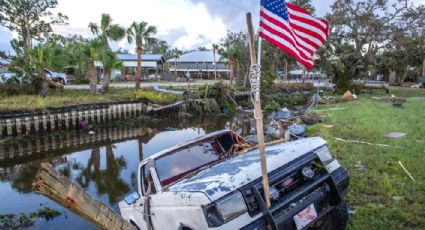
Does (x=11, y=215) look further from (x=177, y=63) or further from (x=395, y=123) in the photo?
(x=177, y=63)

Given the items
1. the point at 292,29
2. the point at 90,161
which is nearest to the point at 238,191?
the point at 292,29

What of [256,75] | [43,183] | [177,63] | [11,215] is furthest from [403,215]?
[177,63]

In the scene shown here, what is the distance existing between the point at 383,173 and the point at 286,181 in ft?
13.0

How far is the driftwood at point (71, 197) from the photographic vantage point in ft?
7.84

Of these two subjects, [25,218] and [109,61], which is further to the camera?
[109,61]

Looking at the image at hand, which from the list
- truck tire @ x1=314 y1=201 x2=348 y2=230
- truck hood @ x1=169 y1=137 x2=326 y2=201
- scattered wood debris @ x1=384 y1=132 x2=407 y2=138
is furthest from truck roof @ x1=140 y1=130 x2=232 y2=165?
scattered wood debris @ x1=384 y1=132 x2=407 y2=138

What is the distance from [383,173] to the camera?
6.99 m

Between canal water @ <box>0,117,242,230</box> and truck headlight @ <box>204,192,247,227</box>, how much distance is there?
4857mm

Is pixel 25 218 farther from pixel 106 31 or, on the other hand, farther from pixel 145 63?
pixel 145 63

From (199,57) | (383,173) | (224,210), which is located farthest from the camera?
(199,57)

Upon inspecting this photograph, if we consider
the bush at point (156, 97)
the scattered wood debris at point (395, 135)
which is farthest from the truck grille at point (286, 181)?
the bush at point (156, 97)

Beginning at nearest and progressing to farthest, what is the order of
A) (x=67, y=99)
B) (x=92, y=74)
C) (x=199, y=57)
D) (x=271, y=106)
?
(x=67, y=99)
(x=92, y=74)
(x=271, y=106)
(x=199, y=57)

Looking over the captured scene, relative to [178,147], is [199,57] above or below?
above

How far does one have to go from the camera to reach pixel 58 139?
57.3 ft
